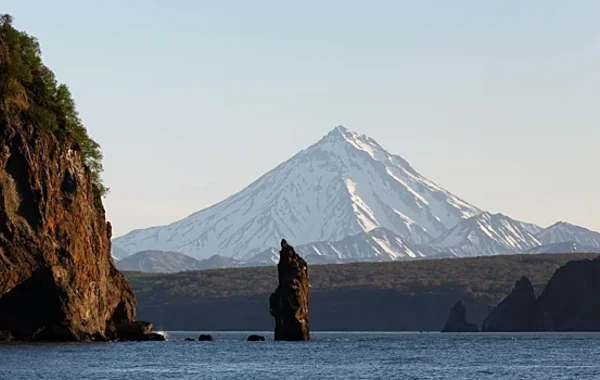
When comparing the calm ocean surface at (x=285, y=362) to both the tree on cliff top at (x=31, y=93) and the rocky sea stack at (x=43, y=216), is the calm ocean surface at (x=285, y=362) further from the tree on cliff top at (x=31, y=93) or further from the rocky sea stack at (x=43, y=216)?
the tree on cliff top at (x=31, y=93)

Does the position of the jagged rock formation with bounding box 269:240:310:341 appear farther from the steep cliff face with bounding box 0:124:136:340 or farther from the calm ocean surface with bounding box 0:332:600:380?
the steep cliff face with bounding box 0:124:136:340

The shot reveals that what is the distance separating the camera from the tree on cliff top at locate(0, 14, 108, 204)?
160 meters

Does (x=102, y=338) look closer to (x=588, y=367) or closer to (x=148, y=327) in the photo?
(x=148, y=327)

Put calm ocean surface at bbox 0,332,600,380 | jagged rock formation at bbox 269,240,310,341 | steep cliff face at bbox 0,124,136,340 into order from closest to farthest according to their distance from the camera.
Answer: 1. calm ocean surface at bbox 0,332,600,380
2. steep cliff face at bbox 0,124,136,340
3. jagged rock formation at bbox 269,240,310,341

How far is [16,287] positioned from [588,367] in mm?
58339

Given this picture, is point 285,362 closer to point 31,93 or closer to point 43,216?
point 43,216

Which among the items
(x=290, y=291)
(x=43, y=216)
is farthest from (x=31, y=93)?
(x=290, y=291)

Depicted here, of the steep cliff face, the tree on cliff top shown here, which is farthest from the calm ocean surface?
the tree on cliff top

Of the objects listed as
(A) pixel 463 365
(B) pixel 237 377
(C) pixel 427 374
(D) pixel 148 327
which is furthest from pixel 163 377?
(D) pixel 148 327

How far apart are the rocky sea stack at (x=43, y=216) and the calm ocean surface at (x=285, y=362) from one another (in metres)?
4.67

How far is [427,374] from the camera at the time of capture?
126 metres

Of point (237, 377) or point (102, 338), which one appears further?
point (102, 338)

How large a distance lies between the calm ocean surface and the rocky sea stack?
4.67 meters

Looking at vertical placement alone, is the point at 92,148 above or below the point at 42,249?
above
